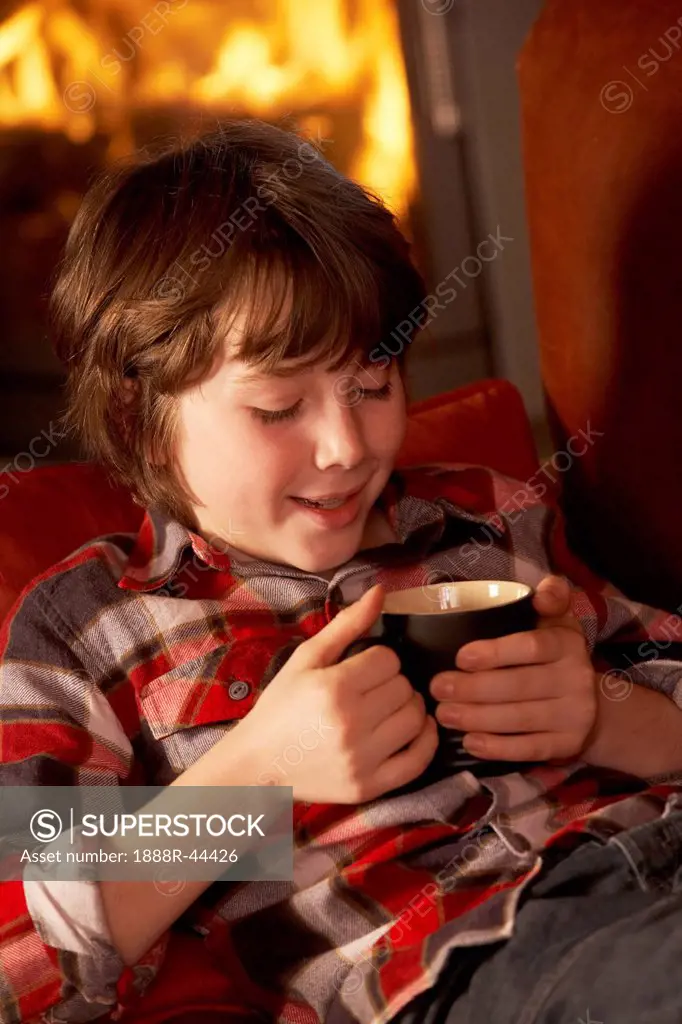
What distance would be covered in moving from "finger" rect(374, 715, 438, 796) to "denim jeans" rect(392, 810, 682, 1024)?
11cm

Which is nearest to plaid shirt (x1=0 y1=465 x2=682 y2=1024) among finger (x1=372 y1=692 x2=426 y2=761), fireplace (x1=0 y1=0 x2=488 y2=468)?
finger (x1=372 y1=692 x2=426 y2=761)

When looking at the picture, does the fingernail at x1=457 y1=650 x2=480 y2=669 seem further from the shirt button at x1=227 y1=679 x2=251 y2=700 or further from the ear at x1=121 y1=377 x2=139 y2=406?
the ear at x1=121 y1=377 x2=139 y2=406

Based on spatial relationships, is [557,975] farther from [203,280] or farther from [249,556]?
[203,280]

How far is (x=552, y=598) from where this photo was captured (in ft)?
2.87

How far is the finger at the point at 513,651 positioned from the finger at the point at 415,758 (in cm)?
6

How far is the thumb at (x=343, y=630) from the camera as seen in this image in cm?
82

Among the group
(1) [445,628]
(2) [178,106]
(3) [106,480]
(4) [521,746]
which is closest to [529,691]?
(4) [521,746]

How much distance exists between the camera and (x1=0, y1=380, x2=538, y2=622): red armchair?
44.8 inches

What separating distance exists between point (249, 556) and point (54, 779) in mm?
259

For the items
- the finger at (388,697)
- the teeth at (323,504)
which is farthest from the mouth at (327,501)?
the finger at (388,697)

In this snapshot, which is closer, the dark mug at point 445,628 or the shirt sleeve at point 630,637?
the dark mug at point 445,628

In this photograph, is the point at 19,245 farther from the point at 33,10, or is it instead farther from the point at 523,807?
the point at 523,807

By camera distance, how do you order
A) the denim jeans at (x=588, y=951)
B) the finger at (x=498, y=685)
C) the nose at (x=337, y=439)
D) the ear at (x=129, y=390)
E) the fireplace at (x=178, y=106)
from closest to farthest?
the denim jeans at (x=588, y=951) < the finger at (x=498, y=685) < the nose at (x=337, y=439) < the ear at (x=129, y=390) < the fireplace at (x=178, y=106)

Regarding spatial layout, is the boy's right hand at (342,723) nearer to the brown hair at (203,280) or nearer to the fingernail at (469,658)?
the fingernail at (469,658)
